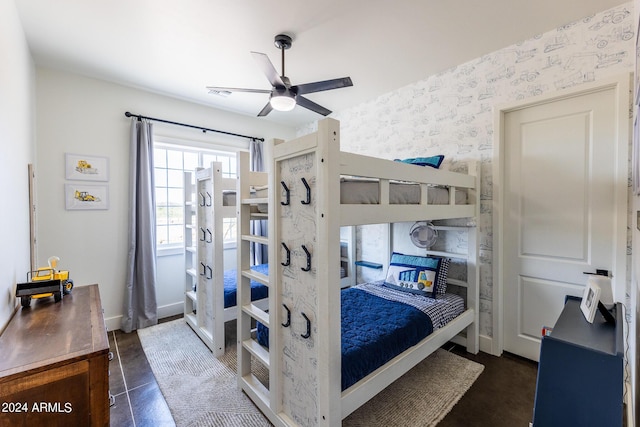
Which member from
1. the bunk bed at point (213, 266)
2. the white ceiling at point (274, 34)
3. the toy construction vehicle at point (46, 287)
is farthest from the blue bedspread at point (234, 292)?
the white ceiling at point (274, 34)

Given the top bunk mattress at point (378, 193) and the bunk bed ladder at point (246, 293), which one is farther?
the bunk bed ladder at point (246, 293)

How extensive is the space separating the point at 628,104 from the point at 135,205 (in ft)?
14.3

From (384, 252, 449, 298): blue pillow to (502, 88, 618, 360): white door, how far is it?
1.93ft

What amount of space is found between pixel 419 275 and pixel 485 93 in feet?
5.86

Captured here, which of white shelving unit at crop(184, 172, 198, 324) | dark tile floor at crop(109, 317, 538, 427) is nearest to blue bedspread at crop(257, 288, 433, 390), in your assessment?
dark tile floor at crop(109, 317, 538, 427)

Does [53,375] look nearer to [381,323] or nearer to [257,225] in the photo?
[381,323]

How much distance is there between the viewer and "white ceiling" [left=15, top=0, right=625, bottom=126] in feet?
6.15

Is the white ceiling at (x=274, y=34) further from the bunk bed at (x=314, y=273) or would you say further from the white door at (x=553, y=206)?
the bunk bed at (x=314, y=273)

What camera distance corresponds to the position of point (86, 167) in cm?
288

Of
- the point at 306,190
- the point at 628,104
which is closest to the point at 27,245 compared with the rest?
the point at 306,190

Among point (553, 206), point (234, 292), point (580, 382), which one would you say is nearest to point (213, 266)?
point (234, 292)

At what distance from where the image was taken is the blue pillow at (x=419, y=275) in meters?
2.49

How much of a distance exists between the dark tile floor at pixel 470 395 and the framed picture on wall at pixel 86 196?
1541 millimetres

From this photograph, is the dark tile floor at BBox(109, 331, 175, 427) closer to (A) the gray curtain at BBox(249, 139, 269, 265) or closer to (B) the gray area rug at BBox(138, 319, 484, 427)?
(B) the gray area rug at BBox(138, 319, 484, 427)
